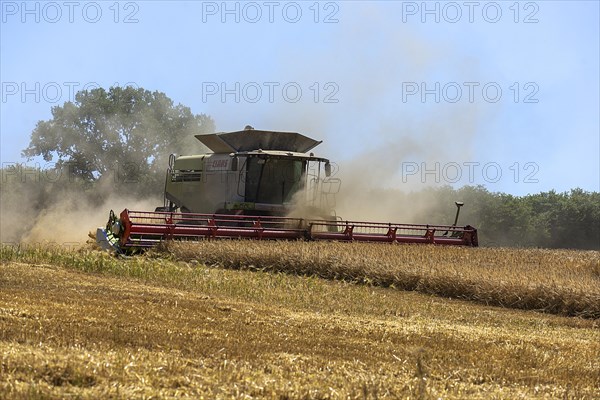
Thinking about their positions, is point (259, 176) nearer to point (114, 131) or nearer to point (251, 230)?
point (251, 230)

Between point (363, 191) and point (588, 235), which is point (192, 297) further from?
point (588, 235)

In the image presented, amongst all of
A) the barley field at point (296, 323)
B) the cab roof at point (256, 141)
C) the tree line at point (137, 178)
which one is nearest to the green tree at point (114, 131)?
the tree line at point (137, 178)

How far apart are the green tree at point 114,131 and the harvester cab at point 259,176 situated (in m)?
29.7

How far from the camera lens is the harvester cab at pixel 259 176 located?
21812 mm

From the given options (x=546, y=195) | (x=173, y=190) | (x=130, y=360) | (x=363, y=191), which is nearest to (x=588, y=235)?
(x=546, y=195)

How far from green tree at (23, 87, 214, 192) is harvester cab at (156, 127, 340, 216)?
29690 millimetres

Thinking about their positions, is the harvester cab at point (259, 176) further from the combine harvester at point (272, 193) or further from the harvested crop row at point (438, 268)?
the harvested crop row at point (438, 268)

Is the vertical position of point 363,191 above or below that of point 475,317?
above

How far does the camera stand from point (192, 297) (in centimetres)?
1220

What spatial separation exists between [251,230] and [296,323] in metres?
10.5

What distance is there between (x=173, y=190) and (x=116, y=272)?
8.40 metres

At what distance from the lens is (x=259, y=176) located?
861 inches

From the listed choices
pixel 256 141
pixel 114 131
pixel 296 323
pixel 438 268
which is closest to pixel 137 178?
pixel 114 131

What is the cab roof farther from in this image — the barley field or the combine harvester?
the barley field
